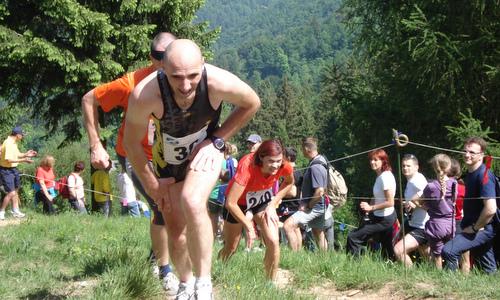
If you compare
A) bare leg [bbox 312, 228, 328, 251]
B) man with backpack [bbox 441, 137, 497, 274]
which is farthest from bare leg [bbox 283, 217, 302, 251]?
man with backpack [bbox 441, 137, 497, 274]

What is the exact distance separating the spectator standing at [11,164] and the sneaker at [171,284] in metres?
9.22

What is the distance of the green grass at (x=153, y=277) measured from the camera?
4.75m

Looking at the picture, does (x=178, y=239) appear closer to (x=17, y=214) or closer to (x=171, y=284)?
(x=171, y=284)

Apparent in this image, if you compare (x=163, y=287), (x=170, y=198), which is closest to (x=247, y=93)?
(x=170, y=198)

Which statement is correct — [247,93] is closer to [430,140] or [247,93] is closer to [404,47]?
[404,47]

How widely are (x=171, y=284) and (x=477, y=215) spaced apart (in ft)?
12.4

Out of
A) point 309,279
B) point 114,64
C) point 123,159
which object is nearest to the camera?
point 123,159

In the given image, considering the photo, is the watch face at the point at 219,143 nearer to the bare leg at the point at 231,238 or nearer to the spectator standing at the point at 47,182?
the bare leg at the point at 231,238

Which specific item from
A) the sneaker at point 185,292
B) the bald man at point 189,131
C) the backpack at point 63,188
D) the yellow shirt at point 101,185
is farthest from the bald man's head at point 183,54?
the backpack at point 63,188

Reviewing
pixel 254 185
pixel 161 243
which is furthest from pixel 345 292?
pixel 161 243

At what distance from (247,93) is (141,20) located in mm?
16140

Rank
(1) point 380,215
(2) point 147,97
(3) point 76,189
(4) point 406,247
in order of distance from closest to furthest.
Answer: (2) point 147,97 → (4) point 406,247 → (1) point 380,215 → (3) point 76,189

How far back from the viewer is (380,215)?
329 inches

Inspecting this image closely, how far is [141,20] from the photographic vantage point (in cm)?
1964
